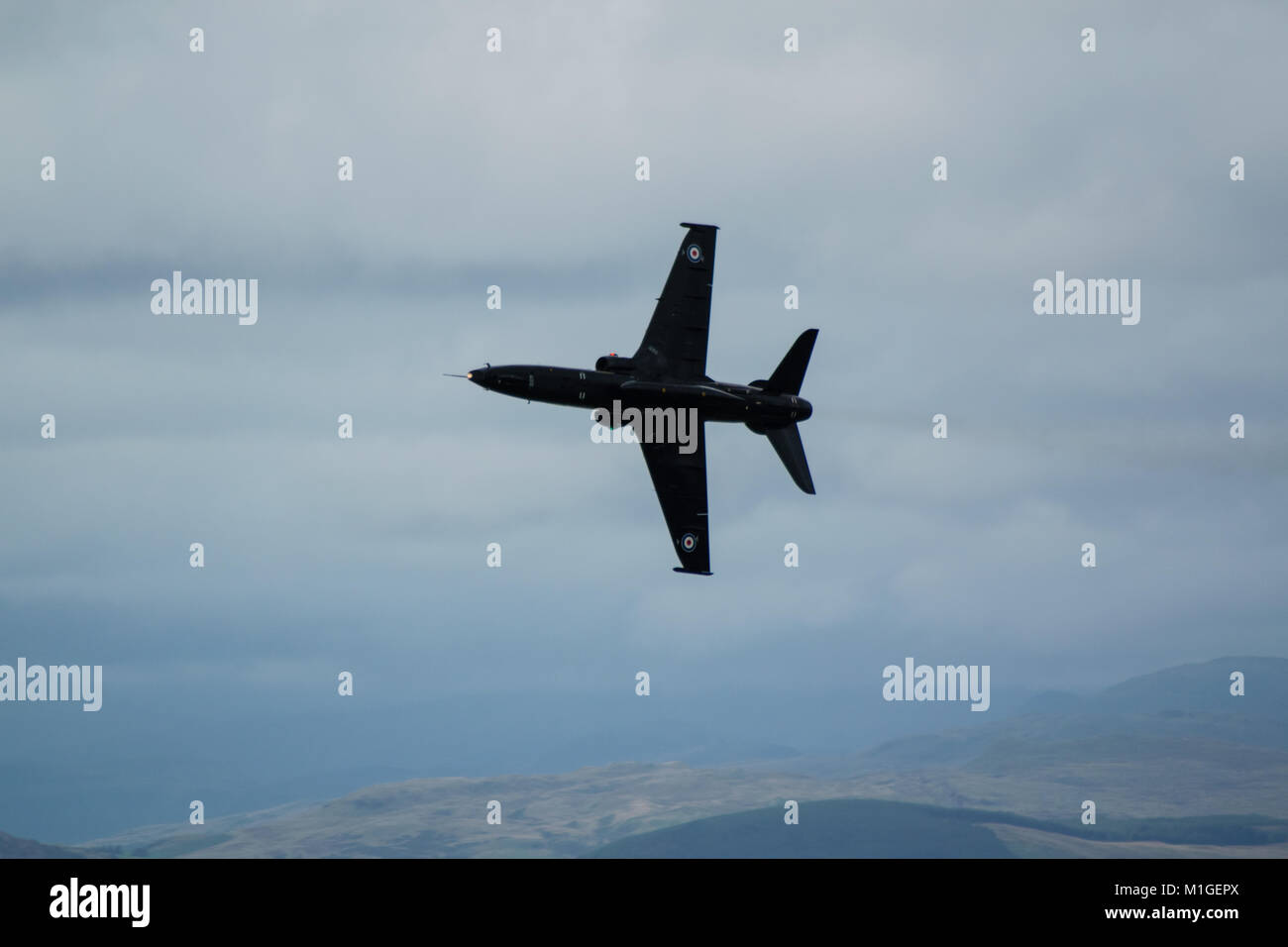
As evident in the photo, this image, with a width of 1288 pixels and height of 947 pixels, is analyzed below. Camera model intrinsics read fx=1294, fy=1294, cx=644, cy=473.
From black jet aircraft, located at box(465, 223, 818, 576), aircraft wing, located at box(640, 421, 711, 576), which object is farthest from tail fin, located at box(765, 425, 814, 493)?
aircraft wing, located at box(640, 421, 711, 576)

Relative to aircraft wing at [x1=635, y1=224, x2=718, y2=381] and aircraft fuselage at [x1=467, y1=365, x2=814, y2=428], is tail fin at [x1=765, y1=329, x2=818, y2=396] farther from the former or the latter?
aircraft wing at [x1=635, y1=224, x2=718, y2=381]

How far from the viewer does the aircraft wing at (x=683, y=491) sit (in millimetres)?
103375

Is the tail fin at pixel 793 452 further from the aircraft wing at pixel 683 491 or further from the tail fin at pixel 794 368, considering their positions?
the aircraft wing at pixel 683 491

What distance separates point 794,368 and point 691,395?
9.06 meters

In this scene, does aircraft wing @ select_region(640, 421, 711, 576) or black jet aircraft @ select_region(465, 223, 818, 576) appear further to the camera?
aircraft wing @ select_region(640, 421, 711, 576)

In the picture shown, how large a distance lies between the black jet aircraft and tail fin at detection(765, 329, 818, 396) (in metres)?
0.08

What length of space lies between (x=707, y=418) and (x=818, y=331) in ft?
37.9

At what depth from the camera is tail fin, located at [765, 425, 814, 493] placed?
102 m

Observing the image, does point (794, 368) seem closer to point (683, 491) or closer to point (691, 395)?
point (691, 395)

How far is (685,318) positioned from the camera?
10438 centimetres

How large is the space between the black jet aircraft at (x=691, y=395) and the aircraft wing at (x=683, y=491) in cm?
8
